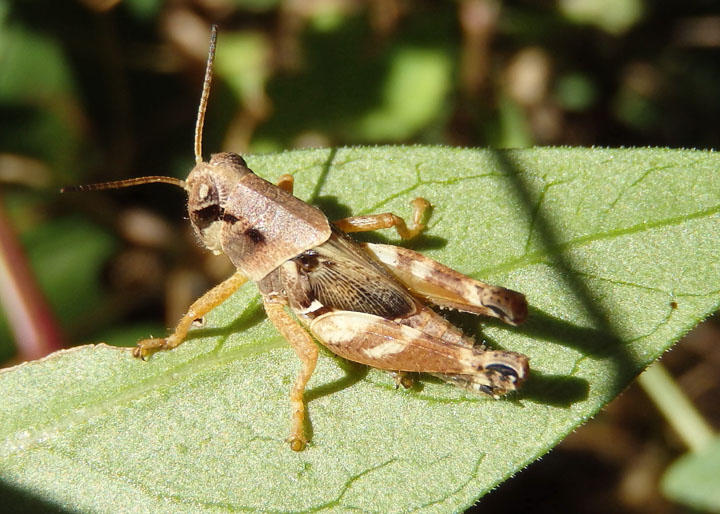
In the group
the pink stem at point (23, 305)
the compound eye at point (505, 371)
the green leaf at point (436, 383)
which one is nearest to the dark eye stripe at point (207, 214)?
the green leaf at point (436, 383)

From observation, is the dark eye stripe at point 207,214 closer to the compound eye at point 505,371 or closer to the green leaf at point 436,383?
the green leaf at point 436,383

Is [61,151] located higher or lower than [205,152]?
lower

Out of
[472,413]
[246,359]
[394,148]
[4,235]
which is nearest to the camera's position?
[472,413]

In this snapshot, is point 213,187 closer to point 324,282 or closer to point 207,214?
point 207,214

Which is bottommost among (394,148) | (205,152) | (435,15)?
(394,148)

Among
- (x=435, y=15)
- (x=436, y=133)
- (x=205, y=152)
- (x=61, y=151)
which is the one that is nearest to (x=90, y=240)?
(x=61, y=151)

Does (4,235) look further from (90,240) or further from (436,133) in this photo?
(436,133)
